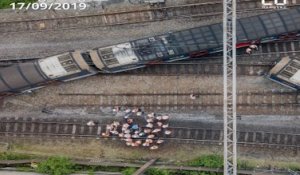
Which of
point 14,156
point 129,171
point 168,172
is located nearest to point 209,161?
point 168,172

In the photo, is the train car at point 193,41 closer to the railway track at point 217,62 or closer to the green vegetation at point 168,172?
the railway track at point 217,62

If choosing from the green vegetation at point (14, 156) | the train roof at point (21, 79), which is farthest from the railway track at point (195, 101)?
the green vegetation at point (14, 156)

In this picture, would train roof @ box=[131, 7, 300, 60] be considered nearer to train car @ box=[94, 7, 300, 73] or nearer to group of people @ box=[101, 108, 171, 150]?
train car @ box=[94, 7, 300, 73]

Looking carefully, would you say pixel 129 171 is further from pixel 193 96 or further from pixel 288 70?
pixel 288 70

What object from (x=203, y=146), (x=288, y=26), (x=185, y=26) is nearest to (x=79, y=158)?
(x=203, y=146)
